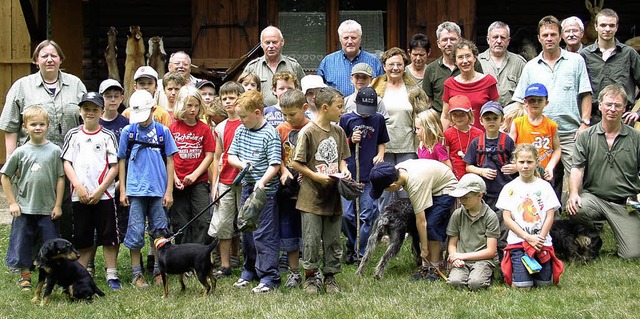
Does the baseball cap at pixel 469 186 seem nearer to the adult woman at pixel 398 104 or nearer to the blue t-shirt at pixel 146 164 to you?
the adult woman at pixel 398 104

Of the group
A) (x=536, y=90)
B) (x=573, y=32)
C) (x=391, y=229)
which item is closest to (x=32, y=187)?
(x=391, y=229)

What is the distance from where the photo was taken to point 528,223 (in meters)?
6.17

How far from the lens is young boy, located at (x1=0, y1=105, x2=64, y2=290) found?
21.2 feet

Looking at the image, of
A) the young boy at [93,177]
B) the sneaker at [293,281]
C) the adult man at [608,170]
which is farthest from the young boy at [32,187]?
the adult man at [608,170]

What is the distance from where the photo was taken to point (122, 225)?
693 cm

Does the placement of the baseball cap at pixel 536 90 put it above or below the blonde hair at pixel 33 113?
above

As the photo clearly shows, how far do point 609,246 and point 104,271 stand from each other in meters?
4.37

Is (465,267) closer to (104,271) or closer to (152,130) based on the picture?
(152,130)

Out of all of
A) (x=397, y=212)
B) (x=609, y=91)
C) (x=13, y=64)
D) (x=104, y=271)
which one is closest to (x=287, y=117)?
(x=397, y=212)

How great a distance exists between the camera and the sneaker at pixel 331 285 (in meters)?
6.00

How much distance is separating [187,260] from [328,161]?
119cm

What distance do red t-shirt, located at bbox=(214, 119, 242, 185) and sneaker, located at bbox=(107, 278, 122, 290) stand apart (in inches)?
43.1

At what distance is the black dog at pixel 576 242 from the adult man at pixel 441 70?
1642 mm

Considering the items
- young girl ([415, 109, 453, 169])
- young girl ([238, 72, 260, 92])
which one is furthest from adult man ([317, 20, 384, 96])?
young girl ([415, 109, 453, 169])
